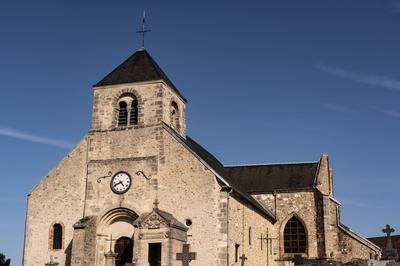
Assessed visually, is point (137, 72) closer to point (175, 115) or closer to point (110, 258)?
point (175, 115)

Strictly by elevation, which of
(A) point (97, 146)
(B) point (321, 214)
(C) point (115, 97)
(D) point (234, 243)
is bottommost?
(D) point (234, 243)

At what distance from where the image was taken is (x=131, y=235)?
87.4ft

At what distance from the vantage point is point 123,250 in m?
26.7

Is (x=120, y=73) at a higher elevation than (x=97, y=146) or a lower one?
higher

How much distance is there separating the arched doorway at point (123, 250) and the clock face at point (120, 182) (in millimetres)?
2317

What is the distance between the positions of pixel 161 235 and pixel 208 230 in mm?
2237

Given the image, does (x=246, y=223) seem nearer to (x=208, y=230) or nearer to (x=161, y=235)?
(x=208, y=230)

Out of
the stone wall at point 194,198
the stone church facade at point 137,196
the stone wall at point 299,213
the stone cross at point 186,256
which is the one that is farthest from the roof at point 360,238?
the stone cross at point 186,256

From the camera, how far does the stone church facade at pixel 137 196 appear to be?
24953 millimetres

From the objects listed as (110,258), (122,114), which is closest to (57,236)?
(110,258)

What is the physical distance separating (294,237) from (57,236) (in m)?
15.0

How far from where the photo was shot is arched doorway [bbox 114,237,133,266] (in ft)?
86.9

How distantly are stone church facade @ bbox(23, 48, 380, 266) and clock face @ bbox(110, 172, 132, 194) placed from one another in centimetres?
5

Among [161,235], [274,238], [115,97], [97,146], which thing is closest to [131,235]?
[161,235]
